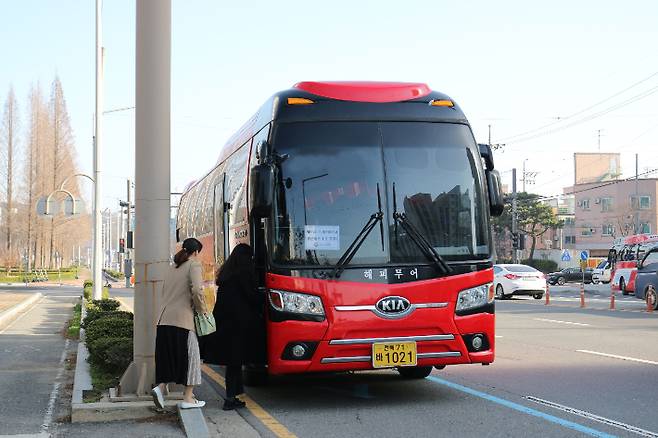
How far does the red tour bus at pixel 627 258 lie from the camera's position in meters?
32.8

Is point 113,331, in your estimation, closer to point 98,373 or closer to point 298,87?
point 98,373

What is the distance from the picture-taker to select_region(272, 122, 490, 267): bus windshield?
812 cm

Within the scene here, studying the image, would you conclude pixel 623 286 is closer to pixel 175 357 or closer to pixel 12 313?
pixel 12 313

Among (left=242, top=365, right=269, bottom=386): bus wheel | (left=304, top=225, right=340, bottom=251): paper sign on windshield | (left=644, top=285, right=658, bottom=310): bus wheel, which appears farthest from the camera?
(left=644, top=285, right=658, bottom=310): bus wheel

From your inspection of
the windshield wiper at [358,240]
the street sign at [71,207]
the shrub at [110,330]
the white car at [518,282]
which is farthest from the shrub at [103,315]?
the white car at [518,282]

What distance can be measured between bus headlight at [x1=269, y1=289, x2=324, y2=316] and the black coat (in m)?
0.34

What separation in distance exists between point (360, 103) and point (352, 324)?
2370mm

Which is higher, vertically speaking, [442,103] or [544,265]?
[442,103]

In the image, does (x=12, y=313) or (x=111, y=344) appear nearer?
(x=111, y=344)

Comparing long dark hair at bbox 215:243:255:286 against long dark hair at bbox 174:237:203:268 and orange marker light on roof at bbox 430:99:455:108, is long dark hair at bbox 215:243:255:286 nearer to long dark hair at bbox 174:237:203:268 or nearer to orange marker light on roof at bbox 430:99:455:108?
long dark hair at bbox 174:237:203:268

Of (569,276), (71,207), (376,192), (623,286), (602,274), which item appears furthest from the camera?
(569,276)

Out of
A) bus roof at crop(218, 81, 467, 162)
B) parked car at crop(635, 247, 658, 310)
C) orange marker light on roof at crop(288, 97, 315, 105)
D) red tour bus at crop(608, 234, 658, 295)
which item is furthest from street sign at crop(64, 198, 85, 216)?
orange marker light on roof at crop(288, 97, 315, 105)

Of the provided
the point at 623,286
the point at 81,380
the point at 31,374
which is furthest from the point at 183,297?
the point at 623,286

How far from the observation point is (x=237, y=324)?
810 centimetres
